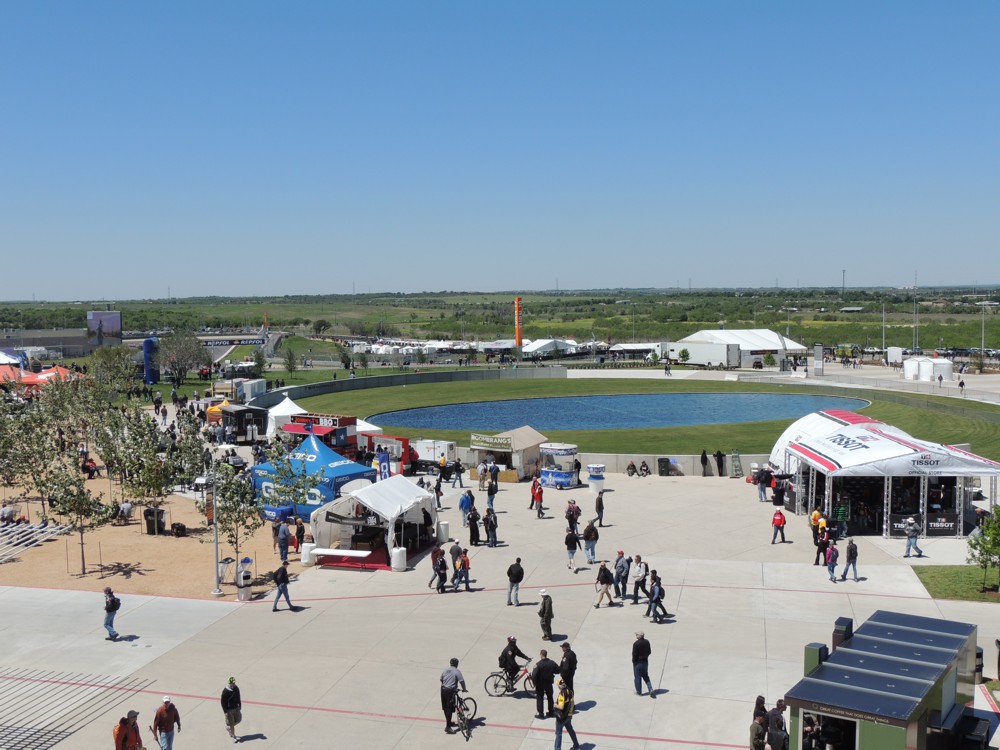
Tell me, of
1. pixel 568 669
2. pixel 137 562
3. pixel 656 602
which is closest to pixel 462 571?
pixel 656 602

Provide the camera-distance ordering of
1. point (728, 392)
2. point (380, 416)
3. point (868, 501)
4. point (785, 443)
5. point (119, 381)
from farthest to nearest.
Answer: point (728, 392) < point (380, 416) < point (119, 381) < point (785, 443) < point (868, 501)

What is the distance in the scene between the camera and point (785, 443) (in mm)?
32875

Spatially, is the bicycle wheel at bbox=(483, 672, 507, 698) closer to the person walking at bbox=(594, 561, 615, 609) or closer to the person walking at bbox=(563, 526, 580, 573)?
the person walking at bbox=(594, 561, 615, 609)

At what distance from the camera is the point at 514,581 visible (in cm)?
1988

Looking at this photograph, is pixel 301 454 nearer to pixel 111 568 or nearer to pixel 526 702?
pixel 111 568

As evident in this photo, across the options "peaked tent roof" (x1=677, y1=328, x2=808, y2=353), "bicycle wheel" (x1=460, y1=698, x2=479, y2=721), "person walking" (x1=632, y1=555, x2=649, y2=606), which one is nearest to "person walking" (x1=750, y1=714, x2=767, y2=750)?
"bicycle wheel" (x1=460, y1=698, x2=479, y2=721)

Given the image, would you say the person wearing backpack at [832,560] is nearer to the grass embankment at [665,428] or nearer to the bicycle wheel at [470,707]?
the bicycle wheel at [470,707]

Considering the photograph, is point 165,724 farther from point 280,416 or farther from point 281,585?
point 280,416

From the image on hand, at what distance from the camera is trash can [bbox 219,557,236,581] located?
74.3 feet

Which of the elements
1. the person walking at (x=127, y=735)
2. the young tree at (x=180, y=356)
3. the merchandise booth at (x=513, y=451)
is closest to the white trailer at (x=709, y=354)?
the young tree at (x=180, y=356)

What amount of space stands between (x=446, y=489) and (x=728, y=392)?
138ft

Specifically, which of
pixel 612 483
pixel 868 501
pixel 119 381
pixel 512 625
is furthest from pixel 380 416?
pixel 512 625

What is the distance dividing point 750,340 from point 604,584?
85.0m

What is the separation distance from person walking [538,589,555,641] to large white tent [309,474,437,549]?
6.88 meters
